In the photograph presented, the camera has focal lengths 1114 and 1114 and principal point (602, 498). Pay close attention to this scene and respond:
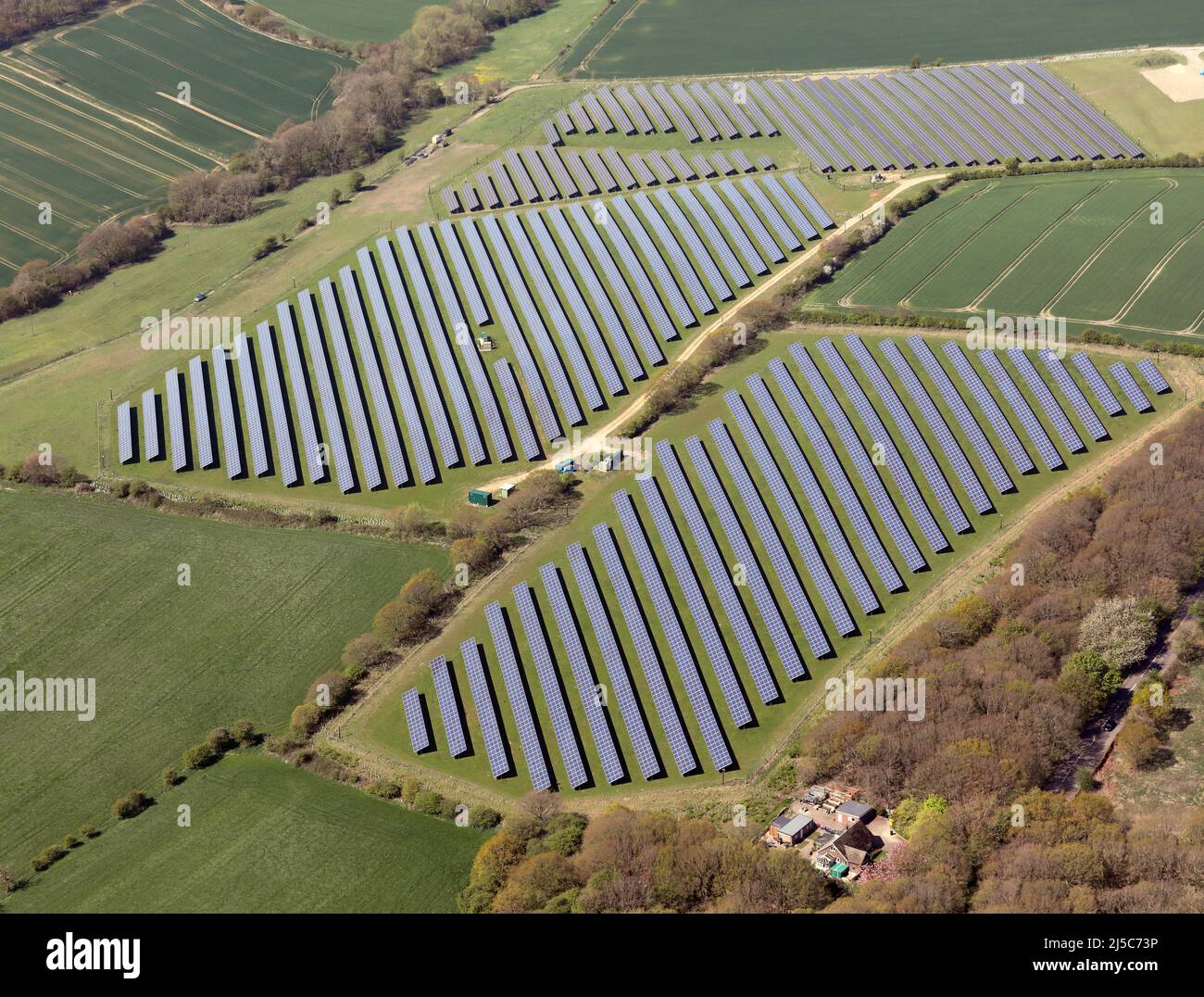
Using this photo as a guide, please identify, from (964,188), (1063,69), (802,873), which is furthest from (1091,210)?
(802,873)

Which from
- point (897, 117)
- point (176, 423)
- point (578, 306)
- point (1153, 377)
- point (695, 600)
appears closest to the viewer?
point (695, 600)

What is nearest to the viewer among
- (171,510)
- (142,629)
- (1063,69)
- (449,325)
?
(142,629)

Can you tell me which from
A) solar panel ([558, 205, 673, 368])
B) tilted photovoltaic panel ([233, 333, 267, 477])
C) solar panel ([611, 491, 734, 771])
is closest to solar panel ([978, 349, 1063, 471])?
solar panel ([558, 205, 673, 368])

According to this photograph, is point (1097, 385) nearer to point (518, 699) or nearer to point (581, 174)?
point (518, 699)

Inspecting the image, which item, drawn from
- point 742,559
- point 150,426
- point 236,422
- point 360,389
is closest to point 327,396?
point 360,389

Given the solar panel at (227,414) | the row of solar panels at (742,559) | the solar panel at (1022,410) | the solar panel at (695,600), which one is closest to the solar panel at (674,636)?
the row of solar panels at (742,559)

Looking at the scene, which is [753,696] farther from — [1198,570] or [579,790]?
[1198,570]

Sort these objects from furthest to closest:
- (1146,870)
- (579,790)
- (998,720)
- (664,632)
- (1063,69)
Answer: (1063,69)
(664,632)
(579,790)
(998,720)
(1146,870)
